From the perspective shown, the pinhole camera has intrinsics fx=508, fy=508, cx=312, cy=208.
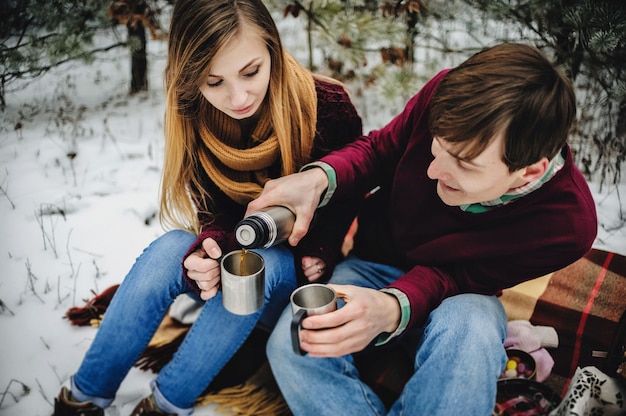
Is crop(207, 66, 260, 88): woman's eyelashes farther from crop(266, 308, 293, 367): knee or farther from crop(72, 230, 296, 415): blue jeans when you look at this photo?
crop(266, 308, 293, 367): knee

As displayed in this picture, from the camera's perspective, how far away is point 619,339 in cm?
144

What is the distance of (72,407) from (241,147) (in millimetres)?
974

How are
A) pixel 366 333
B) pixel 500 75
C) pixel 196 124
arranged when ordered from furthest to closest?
pixel 196 124
pixel 366 333
pixel 500 75

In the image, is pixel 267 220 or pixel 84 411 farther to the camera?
pixel 84 411

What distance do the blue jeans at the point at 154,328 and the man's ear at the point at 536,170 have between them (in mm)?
754

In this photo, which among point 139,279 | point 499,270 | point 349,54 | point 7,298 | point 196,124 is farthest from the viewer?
point 349,54

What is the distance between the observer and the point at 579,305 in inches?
72.7

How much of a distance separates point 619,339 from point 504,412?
39 centimetres

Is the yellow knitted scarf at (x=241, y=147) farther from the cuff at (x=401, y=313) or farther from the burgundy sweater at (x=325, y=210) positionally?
the cuff at (x=401, y=313)

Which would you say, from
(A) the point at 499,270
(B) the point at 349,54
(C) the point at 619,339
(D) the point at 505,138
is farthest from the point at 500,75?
(B) the point at 349,54

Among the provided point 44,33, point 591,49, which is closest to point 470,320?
point 591,49

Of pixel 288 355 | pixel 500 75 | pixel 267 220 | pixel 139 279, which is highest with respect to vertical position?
pixel 500 75

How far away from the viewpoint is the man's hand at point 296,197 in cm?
147

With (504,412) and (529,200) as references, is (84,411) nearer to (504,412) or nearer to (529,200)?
(504,412)
